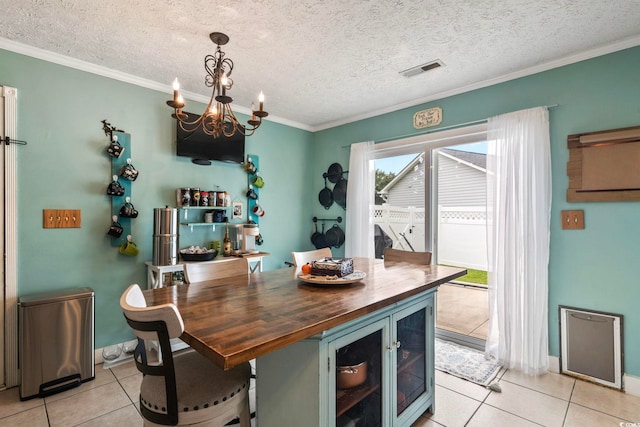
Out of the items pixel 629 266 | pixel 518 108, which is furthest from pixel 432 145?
pixel 629 266

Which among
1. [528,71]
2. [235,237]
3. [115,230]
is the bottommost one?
[235,237]

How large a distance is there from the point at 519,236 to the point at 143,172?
3443mm

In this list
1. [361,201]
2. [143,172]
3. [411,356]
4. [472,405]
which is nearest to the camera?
[411,356]

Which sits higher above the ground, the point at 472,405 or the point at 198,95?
the point at 198,95

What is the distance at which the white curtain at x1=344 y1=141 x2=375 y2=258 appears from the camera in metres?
3.73

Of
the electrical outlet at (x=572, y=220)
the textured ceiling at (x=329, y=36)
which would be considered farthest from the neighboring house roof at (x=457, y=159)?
the electrical outlet at (x=572, y=220)

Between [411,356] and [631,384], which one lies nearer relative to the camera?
[411,356]

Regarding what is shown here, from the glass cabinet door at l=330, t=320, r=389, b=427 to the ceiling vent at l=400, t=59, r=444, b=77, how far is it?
2137 mm

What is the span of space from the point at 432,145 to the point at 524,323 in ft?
6.22

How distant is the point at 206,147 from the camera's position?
3197 mm

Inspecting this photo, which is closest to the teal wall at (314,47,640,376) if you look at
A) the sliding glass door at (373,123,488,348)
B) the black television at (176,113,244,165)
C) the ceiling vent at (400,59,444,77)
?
the sliding glass door at (373,123,488,348)

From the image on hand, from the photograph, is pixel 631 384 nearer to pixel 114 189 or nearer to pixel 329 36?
pixel 329 36

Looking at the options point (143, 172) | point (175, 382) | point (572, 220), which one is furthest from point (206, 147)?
point (572, 220)

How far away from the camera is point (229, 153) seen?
11.0ft
